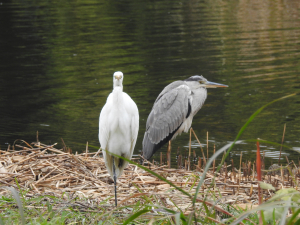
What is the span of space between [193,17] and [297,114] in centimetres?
1410

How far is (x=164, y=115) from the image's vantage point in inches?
273

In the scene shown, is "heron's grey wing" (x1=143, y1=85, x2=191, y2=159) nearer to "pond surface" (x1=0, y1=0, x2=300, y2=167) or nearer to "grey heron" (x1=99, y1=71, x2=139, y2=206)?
"pond surface" (x1=0, y1=0, x2=300, y2=167)

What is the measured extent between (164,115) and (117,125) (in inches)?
109

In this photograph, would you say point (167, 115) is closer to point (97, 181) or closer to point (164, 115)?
point (164, 115)

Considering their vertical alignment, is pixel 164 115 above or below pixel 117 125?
below

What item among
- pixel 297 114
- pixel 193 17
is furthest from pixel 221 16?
pixel 297 114

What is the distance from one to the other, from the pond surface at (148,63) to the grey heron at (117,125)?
297 cm

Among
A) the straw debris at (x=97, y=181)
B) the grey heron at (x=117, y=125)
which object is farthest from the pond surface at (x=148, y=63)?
the grey heron at (x=117, y=125)

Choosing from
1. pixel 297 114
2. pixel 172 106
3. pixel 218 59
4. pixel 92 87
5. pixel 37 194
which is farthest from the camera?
pixel 218 59

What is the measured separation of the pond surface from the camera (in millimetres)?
9289

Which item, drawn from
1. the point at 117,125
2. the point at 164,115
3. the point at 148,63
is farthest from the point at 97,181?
the point at 148,63

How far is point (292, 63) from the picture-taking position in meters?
13.8

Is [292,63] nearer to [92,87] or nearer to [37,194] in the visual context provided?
[92,87]

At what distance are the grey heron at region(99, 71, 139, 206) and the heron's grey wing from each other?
2.41 m
